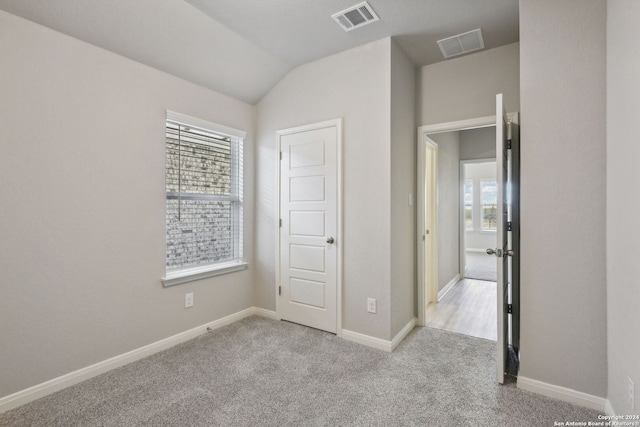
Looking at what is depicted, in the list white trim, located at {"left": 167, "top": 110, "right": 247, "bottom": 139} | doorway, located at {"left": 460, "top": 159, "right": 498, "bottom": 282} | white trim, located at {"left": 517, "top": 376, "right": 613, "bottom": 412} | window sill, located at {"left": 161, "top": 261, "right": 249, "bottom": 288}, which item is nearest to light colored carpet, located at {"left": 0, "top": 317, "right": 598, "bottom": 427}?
white trim, located at {"left": 517, "top": 376, "right": 613, "bottom": 412}

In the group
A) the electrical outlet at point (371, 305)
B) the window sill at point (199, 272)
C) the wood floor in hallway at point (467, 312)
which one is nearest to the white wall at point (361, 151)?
the electrical outlet at point (371, 305)

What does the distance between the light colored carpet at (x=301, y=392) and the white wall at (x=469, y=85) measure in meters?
2.18

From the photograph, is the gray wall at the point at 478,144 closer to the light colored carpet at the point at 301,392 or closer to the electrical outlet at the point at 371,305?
the light colored carpet at the point at 301,392

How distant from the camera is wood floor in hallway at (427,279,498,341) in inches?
124

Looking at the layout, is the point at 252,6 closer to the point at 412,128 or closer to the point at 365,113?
the point at 365,113

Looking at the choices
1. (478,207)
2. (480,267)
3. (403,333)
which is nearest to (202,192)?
(403,333)

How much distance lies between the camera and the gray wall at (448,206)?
4445 mm

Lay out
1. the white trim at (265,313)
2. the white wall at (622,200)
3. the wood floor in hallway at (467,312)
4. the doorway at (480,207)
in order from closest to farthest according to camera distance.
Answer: the white wall at (622,200) < the wood floor in hallway at (467,312) < the white trim at (265,313) < the doorway at (480,207)

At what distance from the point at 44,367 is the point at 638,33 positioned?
3797mm

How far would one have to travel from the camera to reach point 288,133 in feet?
10.8

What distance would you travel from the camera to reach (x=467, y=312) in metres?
3.67

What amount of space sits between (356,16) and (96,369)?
3.31 m

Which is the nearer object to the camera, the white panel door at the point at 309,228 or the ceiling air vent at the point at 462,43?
the ceiling air vent at the point at 462,43

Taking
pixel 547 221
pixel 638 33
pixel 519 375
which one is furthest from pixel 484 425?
pixel 638 33
